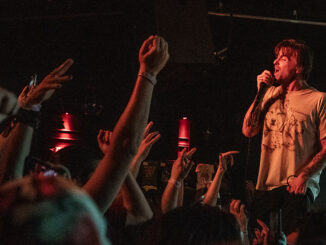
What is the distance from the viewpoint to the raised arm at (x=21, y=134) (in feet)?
A: 3.40

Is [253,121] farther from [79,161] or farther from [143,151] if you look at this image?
[79,161]

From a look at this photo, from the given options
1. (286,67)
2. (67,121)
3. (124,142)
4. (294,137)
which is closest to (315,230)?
(124,142)

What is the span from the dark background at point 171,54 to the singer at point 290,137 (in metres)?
0.56

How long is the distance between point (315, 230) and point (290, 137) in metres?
1.08

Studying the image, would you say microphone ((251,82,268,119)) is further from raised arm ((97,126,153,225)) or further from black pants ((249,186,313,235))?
raised arm ((97,126,153,225))

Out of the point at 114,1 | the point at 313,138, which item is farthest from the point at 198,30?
the point at 114,1

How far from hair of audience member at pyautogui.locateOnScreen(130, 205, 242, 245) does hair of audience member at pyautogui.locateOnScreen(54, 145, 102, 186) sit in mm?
479

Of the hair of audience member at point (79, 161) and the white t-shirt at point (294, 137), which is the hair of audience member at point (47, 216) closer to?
the hair of audience member at point (79, 161)

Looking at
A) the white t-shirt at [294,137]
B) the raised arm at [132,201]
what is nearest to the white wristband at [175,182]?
the raised arm at [132,201]

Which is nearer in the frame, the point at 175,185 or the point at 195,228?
the point at 195,228

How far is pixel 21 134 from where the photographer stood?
1095 mm

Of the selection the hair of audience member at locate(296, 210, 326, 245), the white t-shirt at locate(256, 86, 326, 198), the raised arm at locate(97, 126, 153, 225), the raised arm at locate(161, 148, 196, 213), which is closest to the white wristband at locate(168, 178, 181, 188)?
the raised arm at locate(161, 148, 196, 213)

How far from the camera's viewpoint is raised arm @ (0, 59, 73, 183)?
1035 mm

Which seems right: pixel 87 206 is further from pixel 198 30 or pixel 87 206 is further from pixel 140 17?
pixel 140 17
